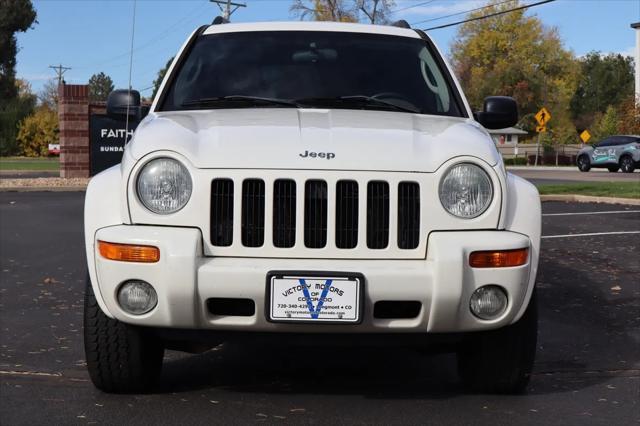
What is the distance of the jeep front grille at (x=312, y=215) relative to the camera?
12.4ft

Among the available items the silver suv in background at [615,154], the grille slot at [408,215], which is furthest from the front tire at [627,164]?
the grille slot at [408,215]

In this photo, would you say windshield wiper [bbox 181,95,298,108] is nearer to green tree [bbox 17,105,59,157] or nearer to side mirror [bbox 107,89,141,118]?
side mirror [bbox 107,89,141,118]

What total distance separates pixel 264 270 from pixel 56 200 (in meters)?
14.2

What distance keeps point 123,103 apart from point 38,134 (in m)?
52.8

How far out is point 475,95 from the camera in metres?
72.6

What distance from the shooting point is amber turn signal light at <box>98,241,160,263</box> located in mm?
3725

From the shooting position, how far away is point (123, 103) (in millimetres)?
5469

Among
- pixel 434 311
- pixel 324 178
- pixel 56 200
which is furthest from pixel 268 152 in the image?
pixel 56 200

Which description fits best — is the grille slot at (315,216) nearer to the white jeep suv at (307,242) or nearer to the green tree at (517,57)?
the white jeep suv at (307,242)

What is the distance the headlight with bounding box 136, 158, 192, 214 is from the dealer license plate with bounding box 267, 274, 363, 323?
20.1 inches

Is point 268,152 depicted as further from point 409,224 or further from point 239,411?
point 239,411

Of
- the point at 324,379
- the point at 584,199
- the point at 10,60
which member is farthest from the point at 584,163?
the point at 10,60

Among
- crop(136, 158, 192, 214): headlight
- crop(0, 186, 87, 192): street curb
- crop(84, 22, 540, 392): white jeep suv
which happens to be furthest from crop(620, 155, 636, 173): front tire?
crop(136, 158, 192, 214): headlight

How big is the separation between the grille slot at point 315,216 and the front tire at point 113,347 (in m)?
0.87
